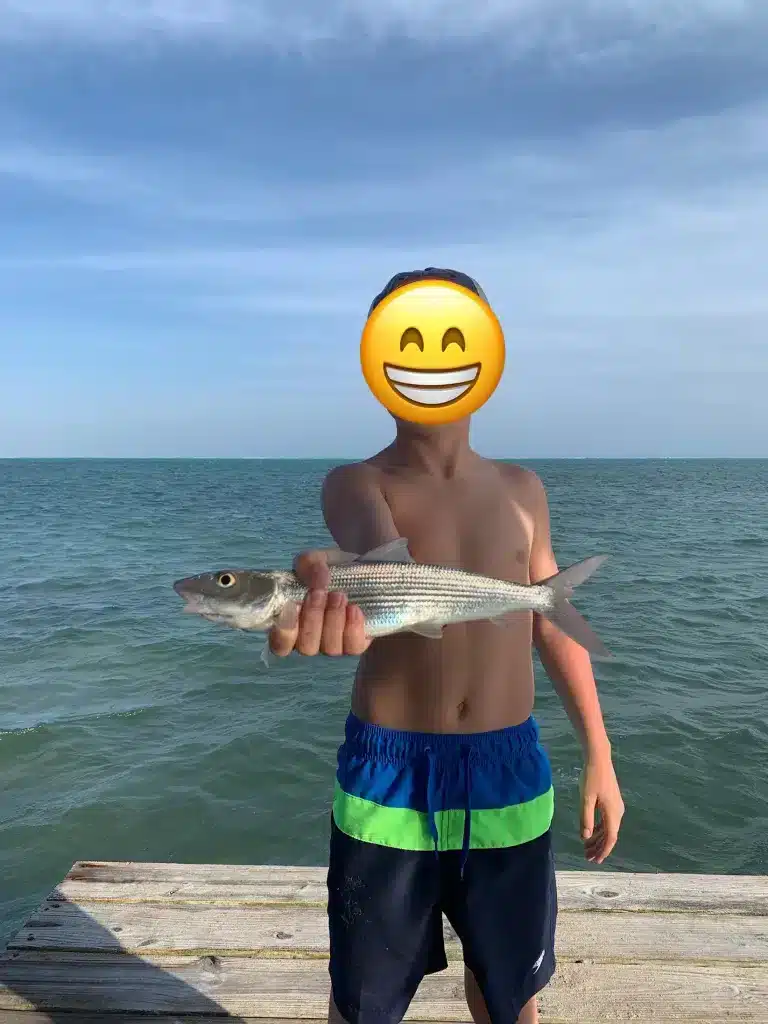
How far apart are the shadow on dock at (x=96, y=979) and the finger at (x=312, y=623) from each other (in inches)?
92.8

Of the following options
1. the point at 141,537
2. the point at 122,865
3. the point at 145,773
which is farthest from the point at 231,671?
the point at 141,537

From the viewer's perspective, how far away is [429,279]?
7.10ft

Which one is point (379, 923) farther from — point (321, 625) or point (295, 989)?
point (295, 989)

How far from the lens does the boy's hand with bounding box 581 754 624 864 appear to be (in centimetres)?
263

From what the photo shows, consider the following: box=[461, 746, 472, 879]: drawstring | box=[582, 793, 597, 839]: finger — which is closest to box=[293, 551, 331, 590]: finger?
box=[461, 746, 472, 879]: drawstring

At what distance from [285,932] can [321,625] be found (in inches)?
102

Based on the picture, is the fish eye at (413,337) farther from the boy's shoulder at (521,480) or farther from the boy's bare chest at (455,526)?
the boy's shoulder at (521,480)

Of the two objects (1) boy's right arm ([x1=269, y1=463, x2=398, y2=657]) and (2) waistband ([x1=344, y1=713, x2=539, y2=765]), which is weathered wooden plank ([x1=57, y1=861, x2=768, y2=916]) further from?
(1) boy's right arm ([x1=269, y1=463, x2=398, y2=657])

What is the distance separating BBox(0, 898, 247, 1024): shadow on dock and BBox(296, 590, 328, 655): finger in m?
2.36

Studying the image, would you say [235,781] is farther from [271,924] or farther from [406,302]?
[406,302]

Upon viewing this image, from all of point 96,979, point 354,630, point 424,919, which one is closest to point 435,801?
point 424,919

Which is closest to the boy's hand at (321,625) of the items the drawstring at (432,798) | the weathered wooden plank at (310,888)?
the drawstring at (432,798)

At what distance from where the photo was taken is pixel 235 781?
25.0 ft

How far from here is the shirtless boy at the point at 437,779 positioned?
2.29m
